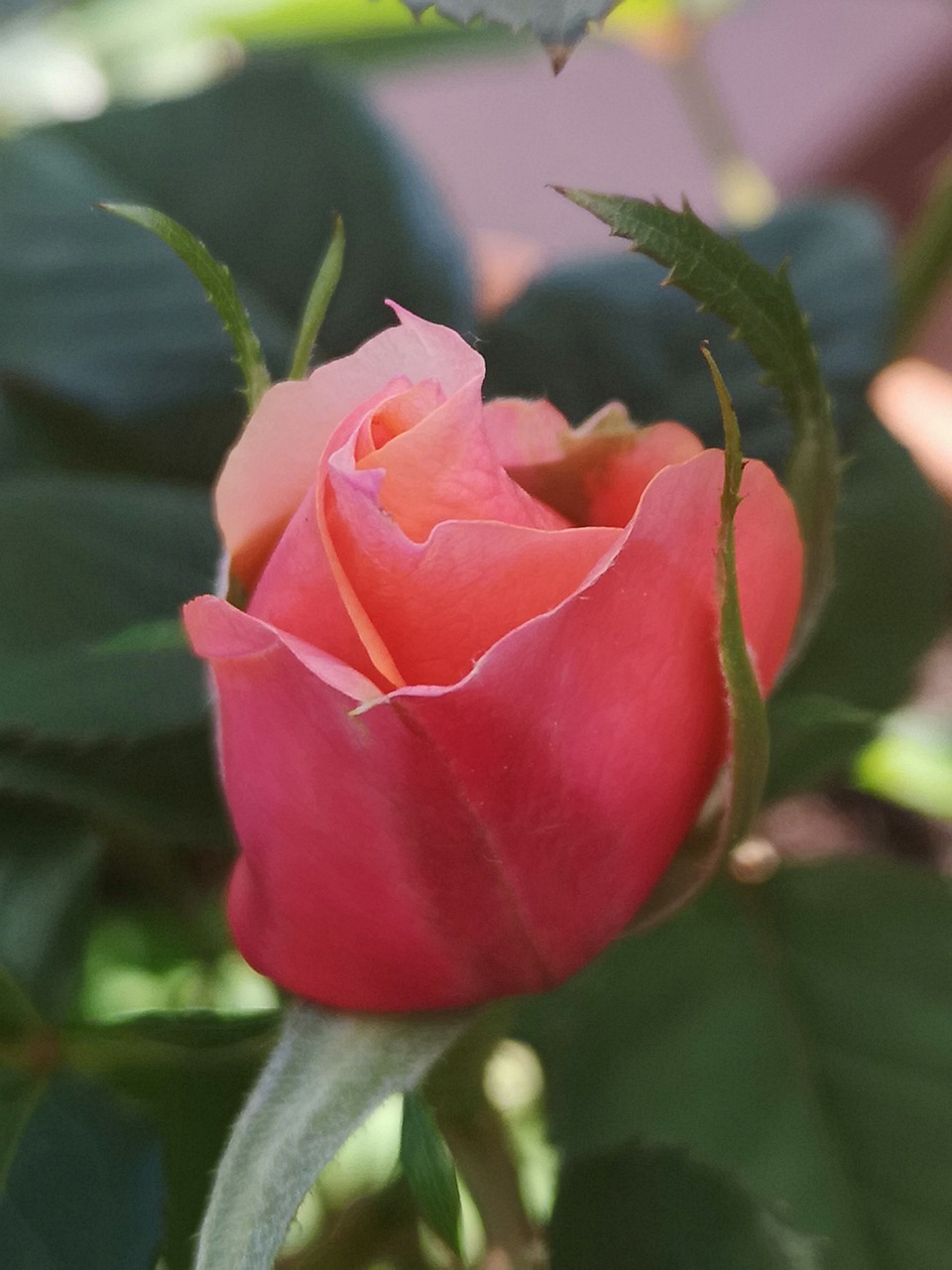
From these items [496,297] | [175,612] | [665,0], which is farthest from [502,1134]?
[665,0]

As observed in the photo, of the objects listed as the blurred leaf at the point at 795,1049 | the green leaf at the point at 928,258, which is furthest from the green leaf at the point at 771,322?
the green leaf at the point at 928,258

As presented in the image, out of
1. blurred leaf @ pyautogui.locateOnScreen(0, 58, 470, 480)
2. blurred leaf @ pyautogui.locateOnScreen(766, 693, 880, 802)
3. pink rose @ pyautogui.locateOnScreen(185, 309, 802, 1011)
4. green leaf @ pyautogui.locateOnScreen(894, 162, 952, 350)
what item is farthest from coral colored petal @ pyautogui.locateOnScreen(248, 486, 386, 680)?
green leaf @ pyautogui.locateOnScreen(894, 162, 952, 350)

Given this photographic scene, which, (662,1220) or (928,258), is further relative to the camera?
(928,258)

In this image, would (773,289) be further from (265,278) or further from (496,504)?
(265,278)

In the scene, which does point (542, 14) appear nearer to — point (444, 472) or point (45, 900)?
point (444, 472)

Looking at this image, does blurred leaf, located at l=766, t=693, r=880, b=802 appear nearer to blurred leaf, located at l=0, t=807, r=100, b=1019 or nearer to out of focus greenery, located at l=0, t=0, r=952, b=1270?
out of focus greenery, located at l=0, t=0, r=952, b=1270

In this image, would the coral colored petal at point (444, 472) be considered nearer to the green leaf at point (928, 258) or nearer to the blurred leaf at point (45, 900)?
the blurred leaf at point (45, 900)

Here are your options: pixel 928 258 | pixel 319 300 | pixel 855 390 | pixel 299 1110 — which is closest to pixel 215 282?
pixel 319 300
